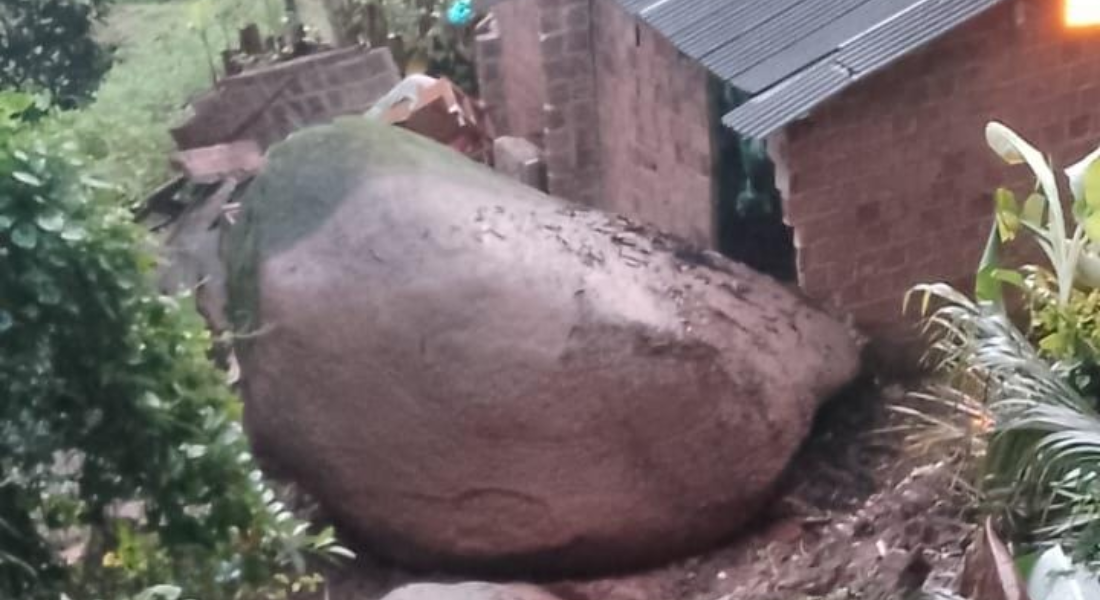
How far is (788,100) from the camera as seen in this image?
19.6 feet

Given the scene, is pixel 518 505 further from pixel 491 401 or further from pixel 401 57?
pixel 401 57

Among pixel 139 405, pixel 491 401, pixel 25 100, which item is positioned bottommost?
pixel 491 401

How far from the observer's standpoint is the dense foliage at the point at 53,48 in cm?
1079

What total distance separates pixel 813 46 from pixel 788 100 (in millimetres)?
373

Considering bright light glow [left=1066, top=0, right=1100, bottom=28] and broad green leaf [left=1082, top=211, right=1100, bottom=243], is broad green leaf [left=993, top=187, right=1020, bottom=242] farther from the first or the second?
bright light glow [left=1066, top=0, right=1100, bottom=28]

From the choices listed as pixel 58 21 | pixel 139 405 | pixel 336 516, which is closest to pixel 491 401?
pixel 336 516

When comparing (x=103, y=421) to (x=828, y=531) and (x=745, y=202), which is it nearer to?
(x=828, y=531)

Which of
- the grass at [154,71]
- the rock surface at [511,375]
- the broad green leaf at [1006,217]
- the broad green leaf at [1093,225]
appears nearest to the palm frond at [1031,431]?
the broad green leaf at [1006,217]

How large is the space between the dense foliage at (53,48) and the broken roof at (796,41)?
18.3ft

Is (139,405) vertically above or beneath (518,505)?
above

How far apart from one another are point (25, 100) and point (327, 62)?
759 centimetres

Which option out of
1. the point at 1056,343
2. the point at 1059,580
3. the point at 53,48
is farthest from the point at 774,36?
the point at 53,48

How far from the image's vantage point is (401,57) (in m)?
11.6

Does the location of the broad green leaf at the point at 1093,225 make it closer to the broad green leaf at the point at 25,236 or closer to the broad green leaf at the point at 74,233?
the broad green leaf at the point at 74,233
